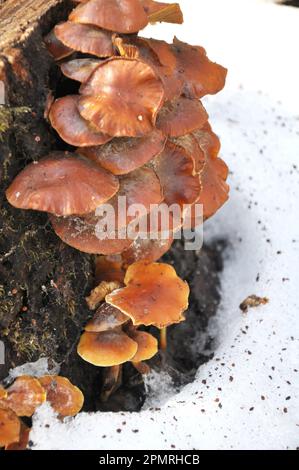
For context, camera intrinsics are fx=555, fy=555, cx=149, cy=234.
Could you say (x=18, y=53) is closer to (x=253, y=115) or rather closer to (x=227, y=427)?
(x=227, y=427)

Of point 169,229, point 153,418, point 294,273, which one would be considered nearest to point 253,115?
point 294,273

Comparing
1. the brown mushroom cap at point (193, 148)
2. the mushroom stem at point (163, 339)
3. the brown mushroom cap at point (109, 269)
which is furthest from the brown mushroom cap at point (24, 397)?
the brown mushroom cap at point (193, 148)

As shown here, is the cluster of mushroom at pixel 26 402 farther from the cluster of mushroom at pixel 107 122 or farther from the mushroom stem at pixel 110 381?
the cluster of mushroom at pixel 107 122

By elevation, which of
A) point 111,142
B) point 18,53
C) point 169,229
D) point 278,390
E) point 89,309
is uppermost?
point 18,53

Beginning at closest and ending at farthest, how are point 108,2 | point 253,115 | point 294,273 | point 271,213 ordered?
1. point 108,2
2. point 294,273
3. point 271,213
4. point 253,115

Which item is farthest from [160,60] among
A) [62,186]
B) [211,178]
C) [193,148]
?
[62,186]

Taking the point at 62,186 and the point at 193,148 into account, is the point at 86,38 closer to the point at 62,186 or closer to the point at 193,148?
the point at 62,186

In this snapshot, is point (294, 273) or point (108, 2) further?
point (294, 273)

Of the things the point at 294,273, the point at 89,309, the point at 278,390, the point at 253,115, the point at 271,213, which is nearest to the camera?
the point at 278,390
